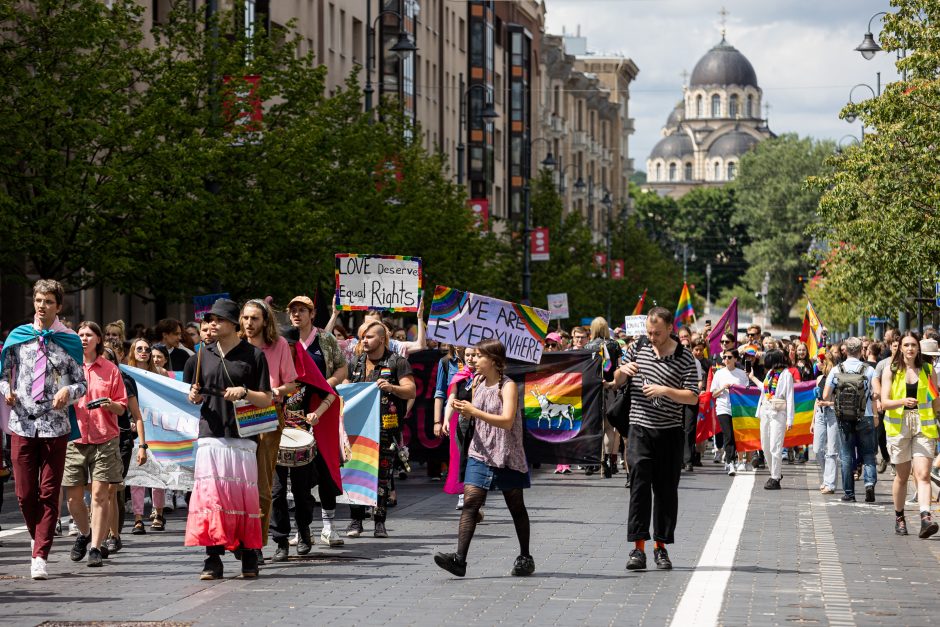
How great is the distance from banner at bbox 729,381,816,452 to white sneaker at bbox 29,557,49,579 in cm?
1315

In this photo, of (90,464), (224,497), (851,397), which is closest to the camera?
(224,497)

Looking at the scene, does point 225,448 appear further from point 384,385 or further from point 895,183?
point 895,183

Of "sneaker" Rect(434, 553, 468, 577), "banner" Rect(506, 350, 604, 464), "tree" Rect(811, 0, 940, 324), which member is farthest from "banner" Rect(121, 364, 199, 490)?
"tree" Rect(811, 0, 940, 324)

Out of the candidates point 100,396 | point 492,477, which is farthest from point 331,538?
point 492,477

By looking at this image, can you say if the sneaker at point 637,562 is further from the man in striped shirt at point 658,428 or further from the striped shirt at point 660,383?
the striped shirt at point 660,383

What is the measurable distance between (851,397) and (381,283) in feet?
20.5

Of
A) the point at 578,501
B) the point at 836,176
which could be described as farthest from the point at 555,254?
the point at 578,501

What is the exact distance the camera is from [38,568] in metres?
11.4

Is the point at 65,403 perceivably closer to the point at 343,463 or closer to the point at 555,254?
the point at 343,463

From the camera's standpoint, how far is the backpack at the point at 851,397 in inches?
722

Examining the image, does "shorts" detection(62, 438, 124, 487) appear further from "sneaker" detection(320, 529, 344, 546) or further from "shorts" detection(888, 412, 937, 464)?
"shorts" detection(888, 412, 937, 464)

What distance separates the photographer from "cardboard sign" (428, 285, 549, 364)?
54.3 ft

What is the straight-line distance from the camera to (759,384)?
23312 millimetres

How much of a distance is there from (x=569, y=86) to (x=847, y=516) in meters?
94.0
